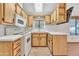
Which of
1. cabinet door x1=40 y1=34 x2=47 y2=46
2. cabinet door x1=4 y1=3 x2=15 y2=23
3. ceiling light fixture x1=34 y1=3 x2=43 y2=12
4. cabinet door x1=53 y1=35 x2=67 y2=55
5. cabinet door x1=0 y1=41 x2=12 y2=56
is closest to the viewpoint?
cabinet door x1=0 y1=41 x2=12 y2=56

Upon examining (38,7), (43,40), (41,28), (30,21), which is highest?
(38,7)

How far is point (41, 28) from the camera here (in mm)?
5863

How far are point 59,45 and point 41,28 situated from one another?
7.81 ft

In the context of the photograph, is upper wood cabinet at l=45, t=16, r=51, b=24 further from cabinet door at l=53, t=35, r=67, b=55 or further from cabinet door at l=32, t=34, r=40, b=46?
cabinet door at l=53, t=35, r=67, b=55

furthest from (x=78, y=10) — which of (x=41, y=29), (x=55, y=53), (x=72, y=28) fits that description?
(x=41, y=29)

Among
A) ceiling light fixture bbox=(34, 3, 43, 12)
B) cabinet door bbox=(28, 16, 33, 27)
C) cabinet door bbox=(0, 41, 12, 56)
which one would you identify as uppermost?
ceiling light fixture bbox=(34, 3, 43, 12)

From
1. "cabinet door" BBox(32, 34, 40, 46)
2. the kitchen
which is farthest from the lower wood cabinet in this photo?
"cabinet door" BBox(32, 34, 40, 46)

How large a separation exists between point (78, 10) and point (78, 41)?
41.9 inches

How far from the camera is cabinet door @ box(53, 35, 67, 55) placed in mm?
3522

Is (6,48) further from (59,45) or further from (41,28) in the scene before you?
(41,28)

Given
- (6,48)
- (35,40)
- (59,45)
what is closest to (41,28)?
(35,40)

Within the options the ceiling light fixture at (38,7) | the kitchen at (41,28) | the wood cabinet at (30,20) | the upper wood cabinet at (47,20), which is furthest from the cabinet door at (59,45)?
the upper wood cabinet at (47,20)

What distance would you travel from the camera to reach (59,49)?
3580 mm

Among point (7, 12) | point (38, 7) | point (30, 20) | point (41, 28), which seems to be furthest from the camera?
point (41, 28)
